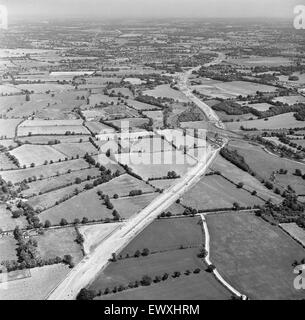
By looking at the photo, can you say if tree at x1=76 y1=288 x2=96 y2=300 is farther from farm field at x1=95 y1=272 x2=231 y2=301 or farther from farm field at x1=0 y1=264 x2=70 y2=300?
farm field at x1=0 y1=264 x2=70 y2=300

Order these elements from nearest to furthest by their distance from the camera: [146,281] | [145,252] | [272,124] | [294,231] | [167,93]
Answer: [146,281], [145,252], [294,231], [272,124], [167,93]

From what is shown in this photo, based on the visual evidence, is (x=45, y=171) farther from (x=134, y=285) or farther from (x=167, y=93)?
(x=167, y=93)

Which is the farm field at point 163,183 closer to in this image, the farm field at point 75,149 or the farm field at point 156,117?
the farm field at point 75,149

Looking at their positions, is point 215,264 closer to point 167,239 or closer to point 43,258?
point 167,239

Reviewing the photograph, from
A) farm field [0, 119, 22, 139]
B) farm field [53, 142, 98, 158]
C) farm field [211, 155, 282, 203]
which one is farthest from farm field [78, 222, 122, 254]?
farm field [0, 119, 22, 139]

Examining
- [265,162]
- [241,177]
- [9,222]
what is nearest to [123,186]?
[9,222]

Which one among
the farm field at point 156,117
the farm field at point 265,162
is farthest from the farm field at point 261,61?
the farm field at point 265,162
